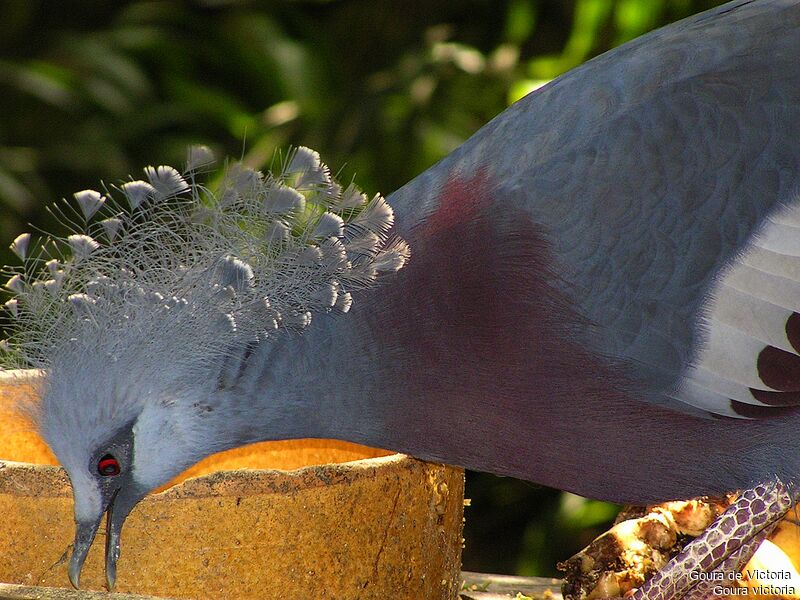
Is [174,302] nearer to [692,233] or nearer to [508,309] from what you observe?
[508,309]

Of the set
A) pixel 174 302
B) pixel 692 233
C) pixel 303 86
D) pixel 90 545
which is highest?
pixel 692 233

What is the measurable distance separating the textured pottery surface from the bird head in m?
0.05

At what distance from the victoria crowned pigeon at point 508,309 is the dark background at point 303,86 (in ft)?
4.52

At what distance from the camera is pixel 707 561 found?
3.79ft

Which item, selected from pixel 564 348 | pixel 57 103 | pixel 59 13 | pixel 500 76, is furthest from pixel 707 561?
pixel 59 13

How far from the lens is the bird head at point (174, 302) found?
1161 millimetres

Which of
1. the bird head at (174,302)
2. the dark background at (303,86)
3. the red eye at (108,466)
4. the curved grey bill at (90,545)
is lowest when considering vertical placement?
the dark background at (303,86)

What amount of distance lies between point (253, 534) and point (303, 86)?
2.18 metres

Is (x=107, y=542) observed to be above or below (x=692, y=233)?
below

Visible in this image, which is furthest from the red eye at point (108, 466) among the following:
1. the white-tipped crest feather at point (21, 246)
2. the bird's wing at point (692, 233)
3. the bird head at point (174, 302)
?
the bird's wing at point (692, 233)

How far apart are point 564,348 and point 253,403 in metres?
0.35

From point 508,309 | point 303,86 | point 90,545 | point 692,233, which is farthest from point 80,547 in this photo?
point 303,86

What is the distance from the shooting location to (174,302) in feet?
3.85

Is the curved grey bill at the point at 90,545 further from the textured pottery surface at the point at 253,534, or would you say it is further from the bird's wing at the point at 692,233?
the bird's wing at the point at 692,233
